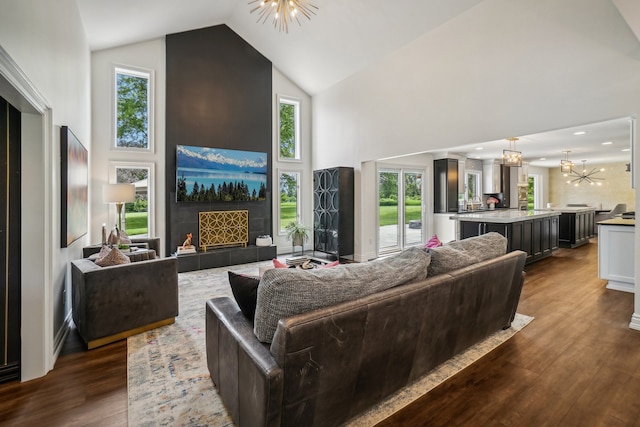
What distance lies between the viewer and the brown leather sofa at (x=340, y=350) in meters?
1.35

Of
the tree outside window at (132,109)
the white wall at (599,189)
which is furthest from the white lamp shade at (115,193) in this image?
the white wall at (599,189)

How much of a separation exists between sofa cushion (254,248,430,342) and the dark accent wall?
15.8 ft

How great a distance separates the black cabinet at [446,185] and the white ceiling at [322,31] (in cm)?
82

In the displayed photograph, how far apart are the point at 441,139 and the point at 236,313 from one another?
13.6 feet

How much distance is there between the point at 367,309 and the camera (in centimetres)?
158

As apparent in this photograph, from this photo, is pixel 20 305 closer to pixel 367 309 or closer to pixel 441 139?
pixel 367 309

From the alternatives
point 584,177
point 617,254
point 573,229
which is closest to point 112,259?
point 617,254

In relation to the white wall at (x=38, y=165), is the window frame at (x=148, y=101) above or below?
above

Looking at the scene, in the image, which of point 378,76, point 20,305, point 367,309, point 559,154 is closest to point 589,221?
point 559,154

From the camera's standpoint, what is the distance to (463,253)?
7.84 ft

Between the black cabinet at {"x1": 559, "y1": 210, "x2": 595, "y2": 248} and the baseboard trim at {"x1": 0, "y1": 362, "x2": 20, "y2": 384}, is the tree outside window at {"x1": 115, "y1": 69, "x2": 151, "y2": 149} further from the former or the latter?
the black cabinet at {"x1": 559, "y1": 210, "x2": 595, "y2": 248}

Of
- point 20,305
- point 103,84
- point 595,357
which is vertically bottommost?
point 595,357

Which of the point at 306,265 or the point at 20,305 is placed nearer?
the point at 20,305

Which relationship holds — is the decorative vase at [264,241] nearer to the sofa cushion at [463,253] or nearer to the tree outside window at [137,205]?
the tree outside window at [137,205]
